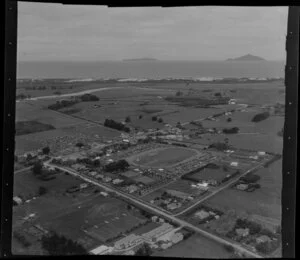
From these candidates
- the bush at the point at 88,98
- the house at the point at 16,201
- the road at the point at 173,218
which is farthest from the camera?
the bush at the point at 88,98

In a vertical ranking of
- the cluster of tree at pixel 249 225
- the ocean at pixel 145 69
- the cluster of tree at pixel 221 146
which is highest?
the ocean at pixel 145 69

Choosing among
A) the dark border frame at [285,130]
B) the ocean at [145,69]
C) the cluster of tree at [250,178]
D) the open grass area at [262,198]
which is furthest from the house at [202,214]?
the ocean at [145,69]

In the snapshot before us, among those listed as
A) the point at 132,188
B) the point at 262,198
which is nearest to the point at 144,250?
the point at 132,188

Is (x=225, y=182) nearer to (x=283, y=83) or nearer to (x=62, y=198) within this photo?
(x=283, y=83)

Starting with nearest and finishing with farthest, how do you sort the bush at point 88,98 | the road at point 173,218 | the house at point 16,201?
the road at point 173,218
the house at point 16,201
the bush at point 88,98

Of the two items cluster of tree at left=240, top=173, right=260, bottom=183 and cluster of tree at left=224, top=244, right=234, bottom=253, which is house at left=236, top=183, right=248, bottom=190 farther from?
cluster of tree at left=224, top=244, right=234, bottom=253

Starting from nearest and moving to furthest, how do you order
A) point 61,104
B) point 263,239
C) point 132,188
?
point 263,239 < point 132,188 < point 61,104

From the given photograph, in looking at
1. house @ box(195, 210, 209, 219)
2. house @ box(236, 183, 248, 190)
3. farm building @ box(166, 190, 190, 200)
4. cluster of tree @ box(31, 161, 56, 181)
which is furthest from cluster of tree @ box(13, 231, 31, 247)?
house @ box(236, 183, 248, 190)

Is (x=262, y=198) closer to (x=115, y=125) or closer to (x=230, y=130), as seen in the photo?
(x=230, y=130)

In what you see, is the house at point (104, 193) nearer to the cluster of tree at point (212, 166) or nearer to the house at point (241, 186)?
the cluster of tree at point (212, 166)
